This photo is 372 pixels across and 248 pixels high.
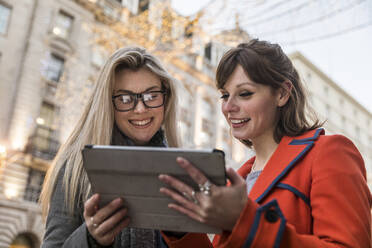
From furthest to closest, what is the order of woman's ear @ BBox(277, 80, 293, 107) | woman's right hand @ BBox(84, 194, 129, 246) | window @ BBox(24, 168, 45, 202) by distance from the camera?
1. window @ BBox(24, 168, 45, 202)
2. woman's ear @ BBox(277, 80, 293, 107)
3. woman's right hand @ BBox(84, 194, 129, 246)

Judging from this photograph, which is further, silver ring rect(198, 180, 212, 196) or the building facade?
the building facade

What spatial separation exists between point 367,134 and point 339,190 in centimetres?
3989

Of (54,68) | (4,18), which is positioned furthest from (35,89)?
(4,18)

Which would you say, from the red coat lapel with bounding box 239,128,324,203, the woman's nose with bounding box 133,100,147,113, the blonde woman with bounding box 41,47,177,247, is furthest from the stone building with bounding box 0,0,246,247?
the red coat lapel with bounding box 239,128,324,203

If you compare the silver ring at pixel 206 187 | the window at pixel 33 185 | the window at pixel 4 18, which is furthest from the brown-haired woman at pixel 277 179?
the window at pixel 4 18

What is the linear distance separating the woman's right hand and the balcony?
15.9 m

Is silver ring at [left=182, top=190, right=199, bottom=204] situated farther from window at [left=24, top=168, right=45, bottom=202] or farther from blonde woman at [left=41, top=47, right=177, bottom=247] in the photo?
window at [left=24, top=168, right=45, bottom=202]

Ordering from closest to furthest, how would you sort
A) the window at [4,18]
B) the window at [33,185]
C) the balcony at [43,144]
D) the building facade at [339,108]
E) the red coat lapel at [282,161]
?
the red coat lapel at [282,161], the window at [33,185], the balcony at [43,144], the window at [4,18], the building facade at [339,108]

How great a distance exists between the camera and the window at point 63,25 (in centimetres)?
1912

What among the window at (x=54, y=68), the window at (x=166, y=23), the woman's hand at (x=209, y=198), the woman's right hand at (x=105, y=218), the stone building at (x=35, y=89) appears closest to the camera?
the woman's hand at (x=209, y=198)

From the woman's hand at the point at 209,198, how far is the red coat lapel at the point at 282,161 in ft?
1.48

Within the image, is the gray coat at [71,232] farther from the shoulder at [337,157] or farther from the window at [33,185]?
the window at [33,185]

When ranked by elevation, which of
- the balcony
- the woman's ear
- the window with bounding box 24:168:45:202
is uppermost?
the balcony

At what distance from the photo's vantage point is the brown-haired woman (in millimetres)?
1302
